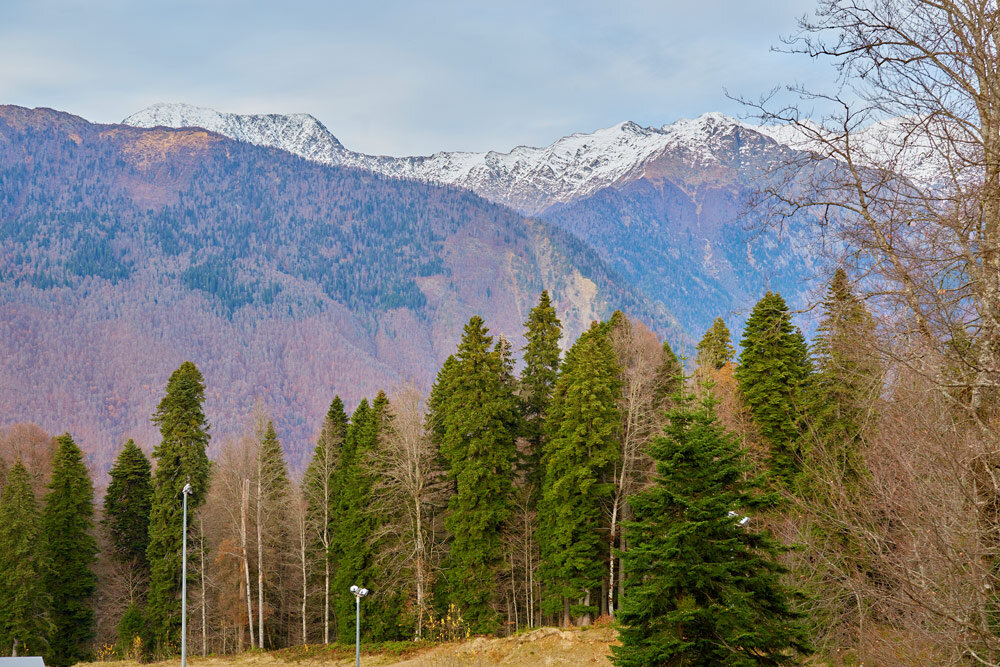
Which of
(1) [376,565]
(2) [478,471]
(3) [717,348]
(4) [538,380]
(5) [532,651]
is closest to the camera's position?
(5) [532,651]

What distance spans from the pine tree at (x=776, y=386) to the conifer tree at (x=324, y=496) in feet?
75.8

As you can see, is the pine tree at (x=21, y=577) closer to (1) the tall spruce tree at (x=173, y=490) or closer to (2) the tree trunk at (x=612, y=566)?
(1) the tall spruce tree at (x=173, y=490)

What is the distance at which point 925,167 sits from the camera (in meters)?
7.95

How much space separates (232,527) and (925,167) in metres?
46.0

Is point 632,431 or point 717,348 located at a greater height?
point 717,348

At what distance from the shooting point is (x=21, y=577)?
144ft

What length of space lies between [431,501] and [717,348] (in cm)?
2486

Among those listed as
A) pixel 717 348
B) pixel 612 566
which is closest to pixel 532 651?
pixel 612 566

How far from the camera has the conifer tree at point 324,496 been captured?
1806 inches

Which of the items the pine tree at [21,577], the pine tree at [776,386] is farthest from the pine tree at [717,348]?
the pine tree at [21,577]

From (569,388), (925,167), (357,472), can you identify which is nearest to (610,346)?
(569,388)

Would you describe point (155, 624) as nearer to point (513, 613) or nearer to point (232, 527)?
point (232, 527)

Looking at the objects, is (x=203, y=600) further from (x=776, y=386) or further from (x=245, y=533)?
(x=776, y=386)

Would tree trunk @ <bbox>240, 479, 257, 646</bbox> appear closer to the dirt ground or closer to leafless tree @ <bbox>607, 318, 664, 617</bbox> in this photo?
the dirt ground
